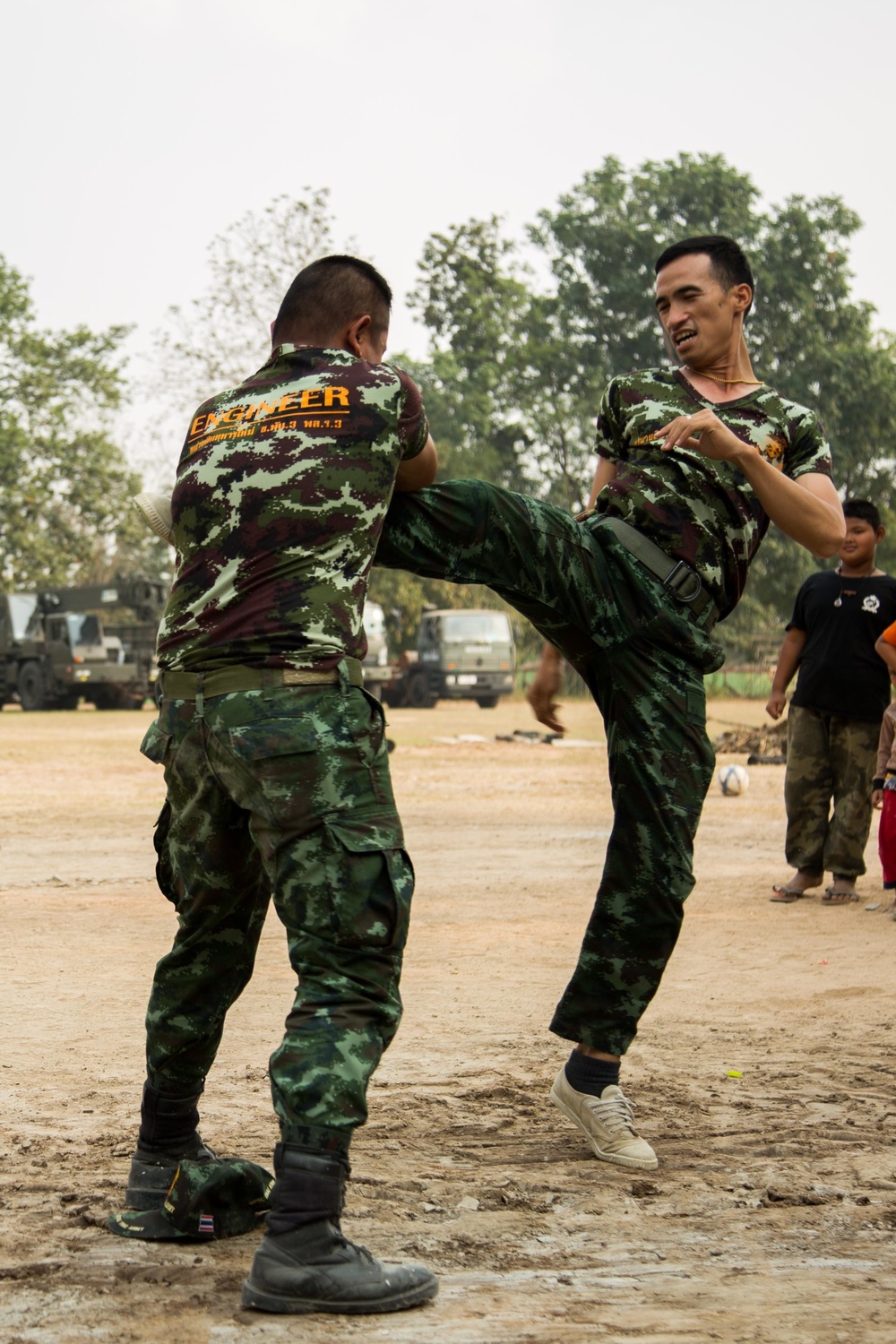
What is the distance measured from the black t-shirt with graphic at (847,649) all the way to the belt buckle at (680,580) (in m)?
4.75

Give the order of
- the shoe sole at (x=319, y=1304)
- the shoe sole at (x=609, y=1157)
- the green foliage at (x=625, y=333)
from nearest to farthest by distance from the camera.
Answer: the shoe sole at (x=319, y=1304) < the shoe sole at (x=609, y=1157) < the green foliage at (x=625, y=333)

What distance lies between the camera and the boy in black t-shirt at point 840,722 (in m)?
8.33

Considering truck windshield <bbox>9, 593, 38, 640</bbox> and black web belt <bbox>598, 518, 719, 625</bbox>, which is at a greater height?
truck windshield <bbox>9, 593, 38, 640</bbox>

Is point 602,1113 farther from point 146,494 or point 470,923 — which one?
point 470,923

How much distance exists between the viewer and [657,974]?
3.89m

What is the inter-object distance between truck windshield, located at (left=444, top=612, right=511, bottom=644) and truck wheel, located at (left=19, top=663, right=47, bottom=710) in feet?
29.6

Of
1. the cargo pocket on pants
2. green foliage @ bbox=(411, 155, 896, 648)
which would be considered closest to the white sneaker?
the cargo pocket on pants

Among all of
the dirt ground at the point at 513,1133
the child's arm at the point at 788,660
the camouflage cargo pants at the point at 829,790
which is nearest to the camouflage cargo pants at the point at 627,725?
the dirt ground at the point at 513,1133

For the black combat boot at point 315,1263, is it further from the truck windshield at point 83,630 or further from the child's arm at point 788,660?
the truck windshield at point 83,630

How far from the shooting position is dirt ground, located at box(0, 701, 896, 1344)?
2.77m

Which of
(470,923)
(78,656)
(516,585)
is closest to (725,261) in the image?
(516,585)

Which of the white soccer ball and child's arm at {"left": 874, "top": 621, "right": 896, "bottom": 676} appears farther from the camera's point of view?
the white soccer ball

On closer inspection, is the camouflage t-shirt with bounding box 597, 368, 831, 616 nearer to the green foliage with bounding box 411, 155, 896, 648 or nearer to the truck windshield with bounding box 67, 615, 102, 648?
the truck windshield with bounding box 67, 615, 102, 648

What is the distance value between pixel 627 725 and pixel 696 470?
2.18 feet
